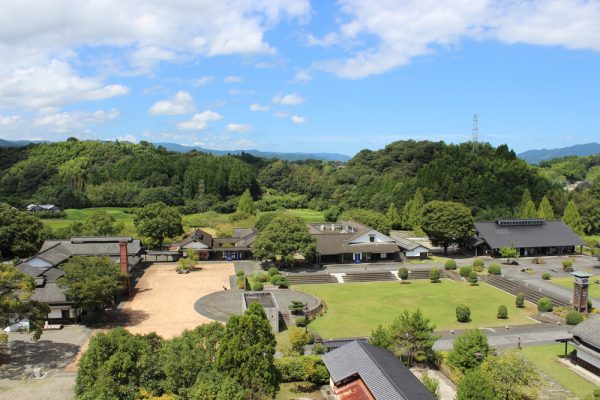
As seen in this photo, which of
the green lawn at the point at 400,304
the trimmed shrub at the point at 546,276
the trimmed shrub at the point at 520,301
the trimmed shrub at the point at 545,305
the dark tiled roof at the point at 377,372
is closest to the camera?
the dark tiled roof at the point at 377,372

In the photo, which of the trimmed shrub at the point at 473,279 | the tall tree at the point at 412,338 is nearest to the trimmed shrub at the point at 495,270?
the trimmed shrub at the point at 473,279

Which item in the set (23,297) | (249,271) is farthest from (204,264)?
(23,297)

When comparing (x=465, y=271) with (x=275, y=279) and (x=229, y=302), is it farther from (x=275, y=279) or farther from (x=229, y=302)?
(x=229, y=302)

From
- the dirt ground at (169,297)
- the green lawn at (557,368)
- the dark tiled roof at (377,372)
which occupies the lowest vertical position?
the green lawn at (557,368)

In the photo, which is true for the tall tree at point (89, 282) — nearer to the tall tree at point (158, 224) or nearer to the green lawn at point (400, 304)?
the green lawn at point (400, 304)

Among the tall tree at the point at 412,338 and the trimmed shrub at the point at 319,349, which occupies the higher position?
the tall tree at the point at 412,338

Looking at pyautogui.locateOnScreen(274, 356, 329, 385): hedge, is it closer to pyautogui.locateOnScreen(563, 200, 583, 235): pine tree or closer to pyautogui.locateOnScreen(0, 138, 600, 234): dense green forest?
pyautogui.locateOnScreen(0, 138, 600, 234): dense green forest

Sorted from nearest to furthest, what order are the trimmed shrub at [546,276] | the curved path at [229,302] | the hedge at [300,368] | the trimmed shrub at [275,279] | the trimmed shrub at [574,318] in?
the hedge at [300,368] < the trimmed shrub at [574,318] < the curved path at [229,302] < the trimmed shrub at [275,279] < the trimmed shrub at [546,276]

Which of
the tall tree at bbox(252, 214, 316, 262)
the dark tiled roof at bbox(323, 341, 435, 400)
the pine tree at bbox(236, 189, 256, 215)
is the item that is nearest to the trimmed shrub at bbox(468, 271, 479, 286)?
the tall tree at bbox(252, 214, 316, 262)
